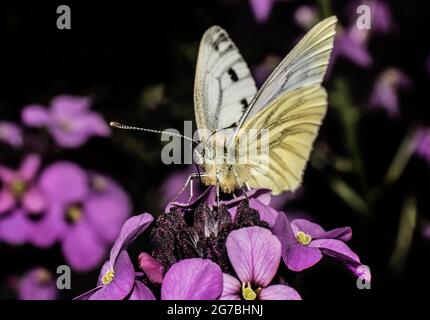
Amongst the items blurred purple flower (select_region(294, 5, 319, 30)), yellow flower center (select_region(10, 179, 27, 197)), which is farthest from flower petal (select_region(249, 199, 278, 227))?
blurred purple flower (select_region(294, 5, 319, 30))

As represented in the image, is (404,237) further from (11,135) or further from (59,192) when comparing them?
(11,135)

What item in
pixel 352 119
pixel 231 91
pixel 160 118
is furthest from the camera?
pixel 160 118

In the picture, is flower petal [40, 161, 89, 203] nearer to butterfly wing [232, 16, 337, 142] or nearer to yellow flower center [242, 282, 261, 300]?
butterfly wing [232, 16, 337, 142]

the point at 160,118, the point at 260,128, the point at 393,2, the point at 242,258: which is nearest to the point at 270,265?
the point at 242,258

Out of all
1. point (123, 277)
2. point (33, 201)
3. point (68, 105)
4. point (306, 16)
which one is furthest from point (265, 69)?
point (123, 277)

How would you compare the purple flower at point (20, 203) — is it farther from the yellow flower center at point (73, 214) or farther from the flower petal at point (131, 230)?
the flower petal at point (131, 230)

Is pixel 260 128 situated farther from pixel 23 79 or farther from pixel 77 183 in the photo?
pixel 23 79
